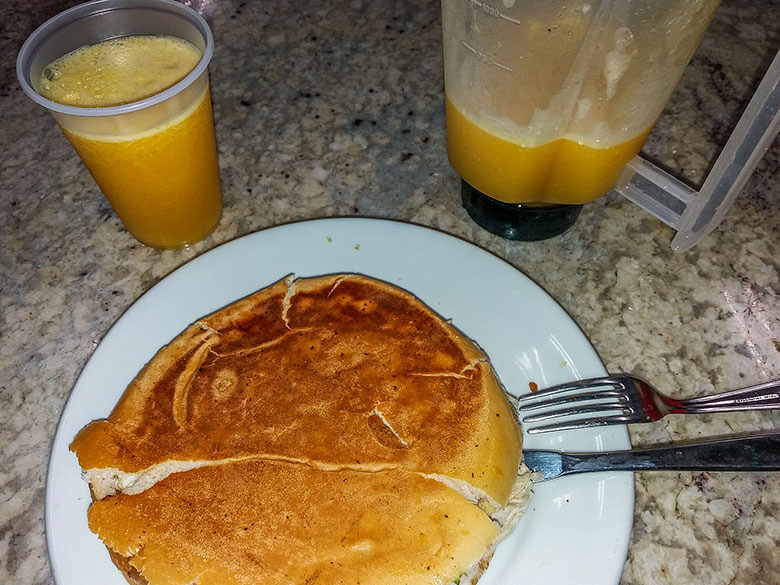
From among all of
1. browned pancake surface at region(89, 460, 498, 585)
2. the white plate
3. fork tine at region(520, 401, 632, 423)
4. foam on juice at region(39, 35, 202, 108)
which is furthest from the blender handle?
foam on juice at region(39, 35, 202, 108)

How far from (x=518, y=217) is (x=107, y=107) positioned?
30.6 inches

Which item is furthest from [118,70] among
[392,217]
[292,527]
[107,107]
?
[292,527]

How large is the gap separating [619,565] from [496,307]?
0.44 m

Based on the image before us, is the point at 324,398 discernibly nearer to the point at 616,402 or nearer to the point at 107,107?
the point at 616,402

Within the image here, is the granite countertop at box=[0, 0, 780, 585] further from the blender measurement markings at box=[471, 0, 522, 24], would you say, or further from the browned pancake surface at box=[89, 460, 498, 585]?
the blender measurement markings at box=[471, 0, 522, 24]

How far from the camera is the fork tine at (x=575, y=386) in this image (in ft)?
3.28

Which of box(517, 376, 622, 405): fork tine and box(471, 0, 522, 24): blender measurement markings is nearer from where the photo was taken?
box(471, 0, 522, 24): blender measurement markings

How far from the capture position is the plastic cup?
1.06 metres

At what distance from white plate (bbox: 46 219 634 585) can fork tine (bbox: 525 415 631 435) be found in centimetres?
1

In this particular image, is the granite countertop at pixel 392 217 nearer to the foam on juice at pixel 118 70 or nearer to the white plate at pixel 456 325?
the white plate at pixel 456 325

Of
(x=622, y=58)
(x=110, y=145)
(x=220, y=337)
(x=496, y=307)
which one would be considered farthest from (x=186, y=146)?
(x=622, y=58)

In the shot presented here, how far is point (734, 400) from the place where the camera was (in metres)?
1.03

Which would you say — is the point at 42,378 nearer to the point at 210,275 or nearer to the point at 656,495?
the point at 210,275

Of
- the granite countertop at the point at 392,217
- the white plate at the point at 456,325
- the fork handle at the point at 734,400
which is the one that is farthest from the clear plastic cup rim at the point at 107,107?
the fork handle at the point at 734,400
